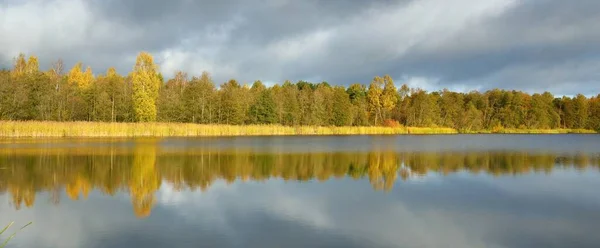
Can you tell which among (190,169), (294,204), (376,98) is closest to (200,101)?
(376,98)

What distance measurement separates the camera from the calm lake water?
6.88 meters

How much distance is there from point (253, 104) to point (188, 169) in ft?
113

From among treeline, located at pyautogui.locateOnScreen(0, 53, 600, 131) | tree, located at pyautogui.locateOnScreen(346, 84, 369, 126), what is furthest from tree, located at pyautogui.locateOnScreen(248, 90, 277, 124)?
tree, located at pyautogui.locateOnScreen(346, 84, 369, 126)

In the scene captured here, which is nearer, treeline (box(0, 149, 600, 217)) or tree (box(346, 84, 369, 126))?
treeline (box(0, 149, 600, 217))

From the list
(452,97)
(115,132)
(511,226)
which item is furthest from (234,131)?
(452,97)

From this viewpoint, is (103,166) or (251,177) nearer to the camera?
(251,177)

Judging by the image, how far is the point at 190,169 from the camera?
15.0 m

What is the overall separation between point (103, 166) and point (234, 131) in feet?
85.1

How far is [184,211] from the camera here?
866 cm

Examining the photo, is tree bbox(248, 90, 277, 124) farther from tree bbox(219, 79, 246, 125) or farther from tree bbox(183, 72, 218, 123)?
tree bbox(183, 72, 218, 123)

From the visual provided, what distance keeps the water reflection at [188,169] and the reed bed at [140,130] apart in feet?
43.1

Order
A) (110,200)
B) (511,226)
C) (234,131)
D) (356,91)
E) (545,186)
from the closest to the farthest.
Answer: (511,226), (110,200), (545,186), (234,131), (356,91)

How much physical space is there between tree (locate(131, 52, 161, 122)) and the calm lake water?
22.3m

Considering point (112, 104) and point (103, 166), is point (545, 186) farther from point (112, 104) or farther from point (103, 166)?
point (112, 104)
